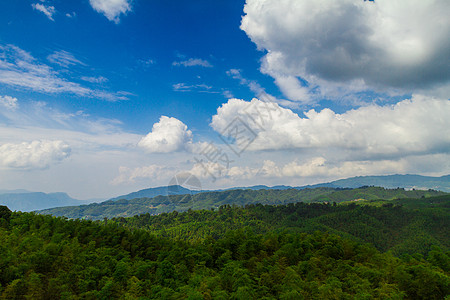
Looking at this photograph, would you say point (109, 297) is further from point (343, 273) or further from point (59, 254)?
point (343, 273)

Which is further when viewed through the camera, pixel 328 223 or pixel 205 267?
pixel 328 223

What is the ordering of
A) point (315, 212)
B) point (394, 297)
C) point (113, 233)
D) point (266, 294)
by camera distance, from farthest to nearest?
1. point (315, 212)
2. point (113, 233)
3. point (266, 294)
4. point (394, 297)

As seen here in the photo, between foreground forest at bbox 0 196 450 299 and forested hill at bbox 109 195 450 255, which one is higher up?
foreground forest at bbox 0 196 450 299

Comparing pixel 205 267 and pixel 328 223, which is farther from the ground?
pixel 205 267

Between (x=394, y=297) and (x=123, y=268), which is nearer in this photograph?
(x=394, y=297)

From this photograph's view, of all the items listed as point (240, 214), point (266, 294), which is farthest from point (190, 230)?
point (266, 294)

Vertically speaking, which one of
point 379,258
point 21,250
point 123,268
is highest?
point 21,250

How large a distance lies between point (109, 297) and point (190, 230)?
141309 millimetres

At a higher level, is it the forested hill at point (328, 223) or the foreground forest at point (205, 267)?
the foreground forest at point (205, 267)

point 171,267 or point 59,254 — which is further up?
point 59,254

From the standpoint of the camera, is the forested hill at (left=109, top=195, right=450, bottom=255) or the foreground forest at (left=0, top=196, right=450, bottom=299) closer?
the foreground forest at (left=0, top=196, right=450, bottom=299)

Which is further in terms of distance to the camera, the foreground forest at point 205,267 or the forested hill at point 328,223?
the forested hill at point 328,223

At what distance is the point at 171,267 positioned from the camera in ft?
89.6

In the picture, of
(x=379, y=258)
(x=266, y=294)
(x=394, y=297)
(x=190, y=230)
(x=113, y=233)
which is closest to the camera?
(x=394, y=297)
